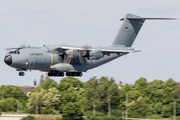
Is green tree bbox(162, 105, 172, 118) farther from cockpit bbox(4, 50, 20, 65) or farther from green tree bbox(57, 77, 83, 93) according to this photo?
cockpit bbox(4, 50, 20, 65)

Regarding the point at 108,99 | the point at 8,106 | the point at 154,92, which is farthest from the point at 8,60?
the point at 154,92

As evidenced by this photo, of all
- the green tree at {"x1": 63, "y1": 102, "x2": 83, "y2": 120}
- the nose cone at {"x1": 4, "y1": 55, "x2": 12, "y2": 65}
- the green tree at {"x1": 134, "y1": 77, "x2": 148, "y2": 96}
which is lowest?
the green tree at {"x1": 63, "y1": 102, "x2": 83, "y2": 120}

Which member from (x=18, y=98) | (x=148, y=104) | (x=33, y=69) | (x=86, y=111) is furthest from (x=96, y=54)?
(x=18, y=98)

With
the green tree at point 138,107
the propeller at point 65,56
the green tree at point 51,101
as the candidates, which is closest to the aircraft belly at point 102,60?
the propeller at point 65,56

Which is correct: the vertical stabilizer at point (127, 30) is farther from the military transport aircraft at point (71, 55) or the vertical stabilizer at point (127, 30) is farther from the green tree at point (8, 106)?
the green tree at point (8, 106)

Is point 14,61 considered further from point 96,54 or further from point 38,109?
point 38,109

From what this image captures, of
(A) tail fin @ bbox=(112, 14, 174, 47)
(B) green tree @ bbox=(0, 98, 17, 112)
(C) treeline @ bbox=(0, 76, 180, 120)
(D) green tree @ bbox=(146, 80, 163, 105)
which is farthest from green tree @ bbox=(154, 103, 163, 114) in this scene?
(A) tail fin @ bbox=(112, 14, 174, 47)

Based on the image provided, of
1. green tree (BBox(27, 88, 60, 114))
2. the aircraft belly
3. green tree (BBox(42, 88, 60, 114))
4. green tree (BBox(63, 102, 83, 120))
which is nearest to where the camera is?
the aircraft belly

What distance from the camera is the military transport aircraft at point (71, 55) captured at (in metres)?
37.1

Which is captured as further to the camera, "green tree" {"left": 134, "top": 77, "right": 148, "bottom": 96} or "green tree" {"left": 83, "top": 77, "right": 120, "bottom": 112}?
"green tree" {"left": 134, "top": 77, "right": 148, "bottom": 96}

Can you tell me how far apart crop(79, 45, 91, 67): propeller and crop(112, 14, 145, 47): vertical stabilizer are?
4.68 m

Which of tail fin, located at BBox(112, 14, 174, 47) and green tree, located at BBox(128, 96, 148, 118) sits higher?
tail fin, located at BBox(112, 14, 174, 47)

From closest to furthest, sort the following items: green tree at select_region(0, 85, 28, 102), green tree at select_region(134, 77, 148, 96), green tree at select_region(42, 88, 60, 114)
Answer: green tree at select_region(42, 88, 60, 114), green tree at select_region(134, 77, 148, 96), green tree at select_region(0, 85, 28, 102)

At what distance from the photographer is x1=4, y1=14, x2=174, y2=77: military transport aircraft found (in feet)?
122
